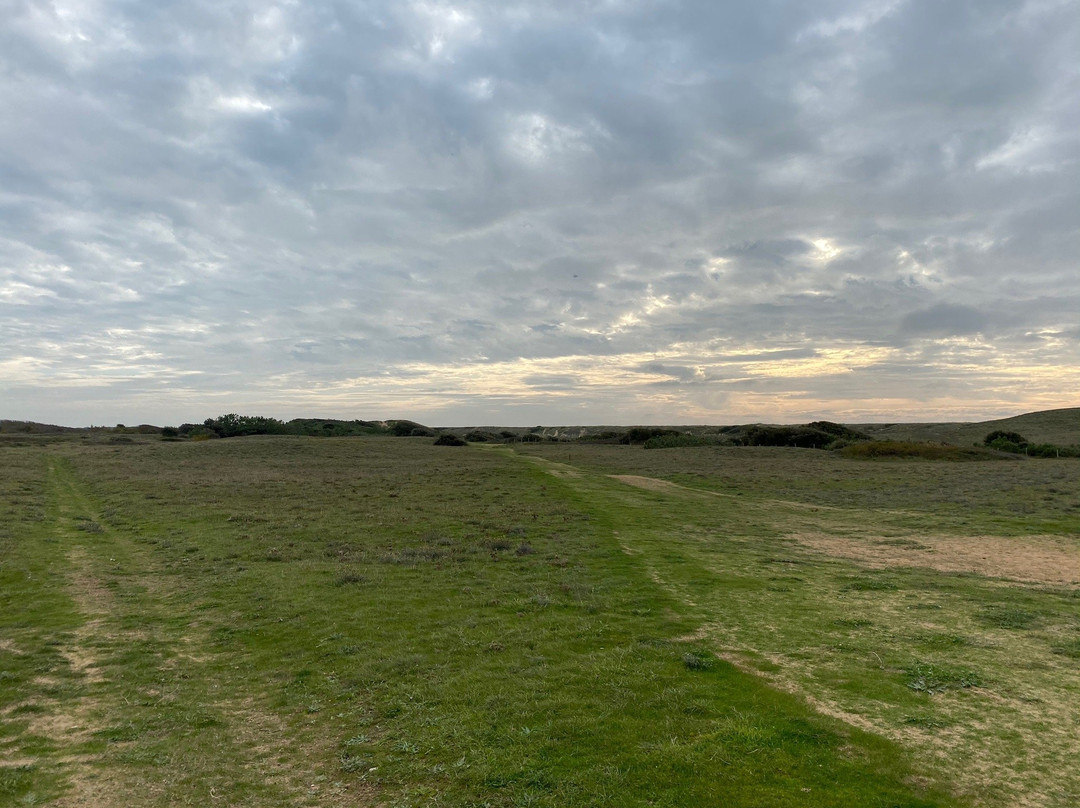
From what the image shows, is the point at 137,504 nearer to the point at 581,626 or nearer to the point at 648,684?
the point at 581,626

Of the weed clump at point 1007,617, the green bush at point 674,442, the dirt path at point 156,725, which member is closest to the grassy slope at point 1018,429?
the green bush at point 674,442

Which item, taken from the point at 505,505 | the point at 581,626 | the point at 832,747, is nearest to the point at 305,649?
the point at 581,626

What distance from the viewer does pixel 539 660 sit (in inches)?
392

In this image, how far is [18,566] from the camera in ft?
56.7

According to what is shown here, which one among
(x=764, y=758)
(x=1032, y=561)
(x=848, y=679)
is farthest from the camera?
(x=1032, y=561)

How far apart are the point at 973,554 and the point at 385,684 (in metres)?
17.9

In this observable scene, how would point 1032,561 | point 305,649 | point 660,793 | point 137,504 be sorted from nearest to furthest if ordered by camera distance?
point 660,793, point 305,649, point 1032,561, point 137,504

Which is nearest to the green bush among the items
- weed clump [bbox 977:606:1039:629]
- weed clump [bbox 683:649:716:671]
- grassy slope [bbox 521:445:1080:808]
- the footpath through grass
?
grassy slope [bbox 521:445:1080:808]

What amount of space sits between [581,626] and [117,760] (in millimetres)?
7397

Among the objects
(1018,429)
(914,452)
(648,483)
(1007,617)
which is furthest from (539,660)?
(1018,429)

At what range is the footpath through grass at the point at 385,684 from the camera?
6.38 metres

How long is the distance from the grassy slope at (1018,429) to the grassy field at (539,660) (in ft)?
210

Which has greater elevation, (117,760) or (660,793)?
(660,793)

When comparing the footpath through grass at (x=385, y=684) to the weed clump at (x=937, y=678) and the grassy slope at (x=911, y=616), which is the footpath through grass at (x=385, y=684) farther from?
the weed clump at (x=937, y=678)
